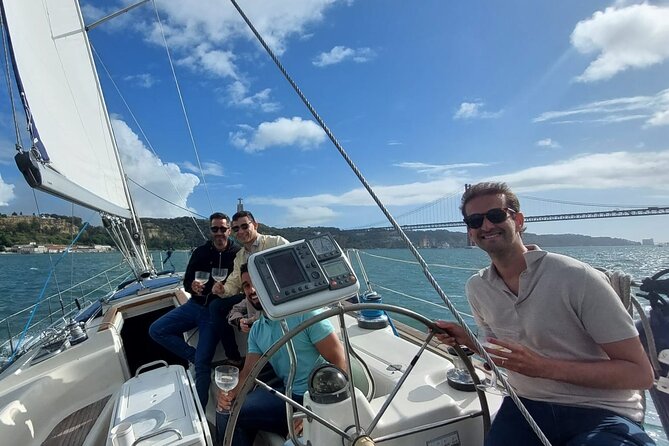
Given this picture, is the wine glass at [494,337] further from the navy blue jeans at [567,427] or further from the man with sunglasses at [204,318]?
the man with sunglasses at [204,318]

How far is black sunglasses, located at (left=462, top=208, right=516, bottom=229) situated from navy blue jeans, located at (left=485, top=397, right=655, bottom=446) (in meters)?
0.66

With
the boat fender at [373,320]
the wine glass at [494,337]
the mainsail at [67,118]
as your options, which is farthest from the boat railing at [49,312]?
the wine glass at [494,337]

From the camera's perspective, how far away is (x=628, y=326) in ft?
3.60

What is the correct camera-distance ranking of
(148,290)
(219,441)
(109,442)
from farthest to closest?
(148,290)
(219,441)
(109,442)

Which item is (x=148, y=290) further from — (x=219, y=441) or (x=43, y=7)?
(x=43, y=7)

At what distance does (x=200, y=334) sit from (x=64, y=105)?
3243mm

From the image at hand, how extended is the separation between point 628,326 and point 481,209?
558 mm

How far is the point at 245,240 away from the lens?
279 cm

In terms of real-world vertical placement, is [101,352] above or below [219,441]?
above

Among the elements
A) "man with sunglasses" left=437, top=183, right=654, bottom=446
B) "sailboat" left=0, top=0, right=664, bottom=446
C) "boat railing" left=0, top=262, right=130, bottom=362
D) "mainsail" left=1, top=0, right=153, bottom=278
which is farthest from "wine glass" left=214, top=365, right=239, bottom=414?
"boat railing" left=0, top=262, right=130, bottom=362

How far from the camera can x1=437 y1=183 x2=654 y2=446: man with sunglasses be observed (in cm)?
110

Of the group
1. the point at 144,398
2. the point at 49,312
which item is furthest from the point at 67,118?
the point at 144,398

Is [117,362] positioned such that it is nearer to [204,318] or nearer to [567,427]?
[204,318]

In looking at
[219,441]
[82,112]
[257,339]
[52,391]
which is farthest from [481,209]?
[82,112]
